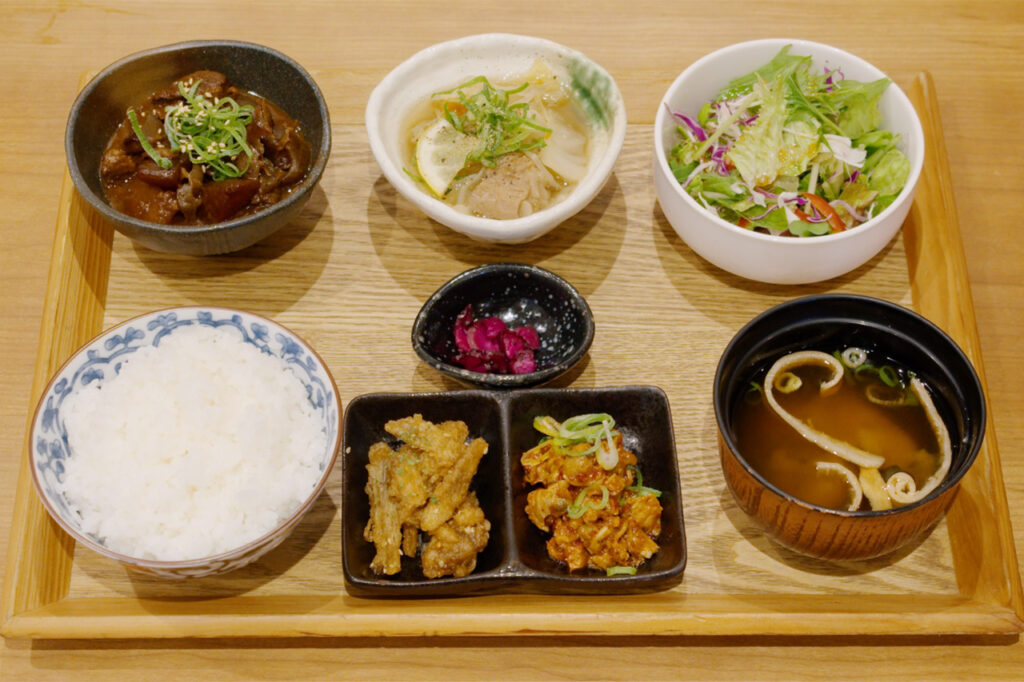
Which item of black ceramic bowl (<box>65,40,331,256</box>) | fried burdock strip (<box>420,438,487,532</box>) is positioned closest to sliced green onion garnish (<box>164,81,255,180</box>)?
black ceramic bowl (<box>65,40,331,256</box>)

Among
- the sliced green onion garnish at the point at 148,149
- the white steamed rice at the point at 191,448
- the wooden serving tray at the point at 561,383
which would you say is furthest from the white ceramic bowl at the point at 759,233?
the sliced green onion garnish at the point at 148,149

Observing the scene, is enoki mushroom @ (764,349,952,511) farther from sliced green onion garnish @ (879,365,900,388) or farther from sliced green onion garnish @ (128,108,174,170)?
sliced green onion garnish @ (128,108,174,170)

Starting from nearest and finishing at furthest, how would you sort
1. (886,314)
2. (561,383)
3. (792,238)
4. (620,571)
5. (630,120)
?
(620,571)
(886,314)
(792,238)
(561,383)
(630,120)

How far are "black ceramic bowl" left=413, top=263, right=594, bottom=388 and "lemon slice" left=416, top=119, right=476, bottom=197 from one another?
278mm

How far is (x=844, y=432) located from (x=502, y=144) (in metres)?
1.16

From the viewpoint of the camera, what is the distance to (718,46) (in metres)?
3.20

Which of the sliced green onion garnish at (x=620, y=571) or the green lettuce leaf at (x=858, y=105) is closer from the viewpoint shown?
the sliced green onion garnish at (x=620, y=571)

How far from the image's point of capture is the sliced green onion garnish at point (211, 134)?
243cm

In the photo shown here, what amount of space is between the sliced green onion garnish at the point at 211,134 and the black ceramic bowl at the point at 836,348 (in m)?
1.38

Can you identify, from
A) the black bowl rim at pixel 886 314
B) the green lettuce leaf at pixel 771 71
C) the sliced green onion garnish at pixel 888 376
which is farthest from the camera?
the green lettuce leaf at pixel 771 71

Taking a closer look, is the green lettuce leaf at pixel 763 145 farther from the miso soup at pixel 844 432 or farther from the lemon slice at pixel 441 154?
the lemon slice at pixel 441 154

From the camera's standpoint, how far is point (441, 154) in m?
2.53

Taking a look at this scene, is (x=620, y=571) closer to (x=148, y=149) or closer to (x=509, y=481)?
(x=509, y=481)

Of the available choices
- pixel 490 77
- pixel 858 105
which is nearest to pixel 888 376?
pixel 858 105
